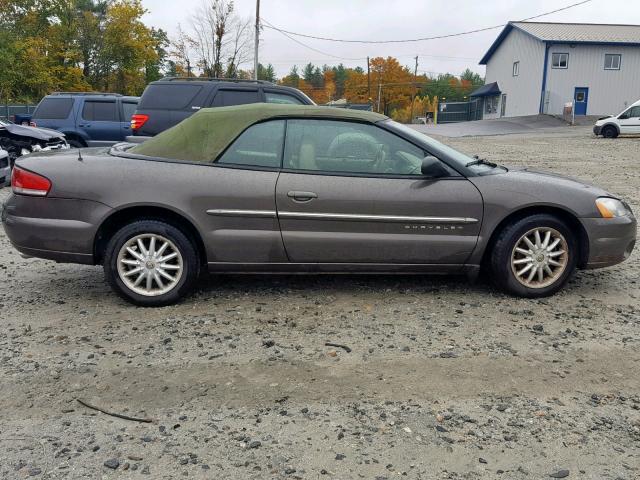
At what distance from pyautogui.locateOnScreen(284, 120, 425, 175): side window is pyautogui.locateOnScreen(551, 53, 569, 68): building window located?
138 ft

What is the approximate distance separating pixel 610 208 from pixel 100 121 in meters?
13.2

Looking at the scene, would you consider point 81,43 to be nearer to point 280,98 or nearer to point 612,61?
point 612,61

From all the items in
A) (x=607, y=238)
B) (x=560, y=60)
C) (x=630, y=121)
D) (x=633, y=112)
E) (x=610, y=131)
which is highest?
(x=560, y=60)

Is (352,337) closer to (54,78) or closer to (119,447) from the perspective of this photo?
(119,447)

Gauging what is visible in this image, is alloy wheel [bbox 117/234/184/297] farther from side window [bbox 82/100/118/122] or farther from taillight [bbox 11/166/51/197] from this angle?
side window [bbox 82/100/118/122]

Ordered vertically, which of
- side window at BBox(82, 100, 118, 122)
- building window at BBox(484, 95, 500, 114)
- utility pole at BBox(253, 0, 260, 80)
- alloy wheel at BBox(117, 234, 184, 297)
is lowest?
alloy wheel at BBox(117, 234, 184, 297)

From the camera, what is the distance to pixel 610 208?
491 cm

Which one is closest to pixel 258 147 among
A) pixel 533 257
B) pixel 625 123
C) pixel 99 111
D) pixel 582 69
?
pixel 533 257

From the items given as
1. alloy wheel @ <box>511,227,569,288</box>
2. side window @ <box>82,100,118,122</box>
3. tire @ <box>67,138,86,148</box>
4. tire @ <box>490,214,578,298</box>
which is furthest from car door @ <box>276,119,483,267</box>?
tire @ <box>67,138,86,148</box>

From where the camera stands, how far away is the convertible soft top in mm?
4719

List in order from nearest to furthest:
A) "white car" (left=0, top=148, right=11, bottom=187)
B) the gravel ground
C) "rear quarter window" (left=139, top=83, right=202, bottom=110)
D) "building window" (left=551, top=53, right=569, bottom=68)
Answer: the gravel ground → "rear quarter window" (left=139, top=83, right=202, bottom=110) → "white car" (left=0, top=148, right=11, bottom=187) → "building window" (left=551, top=53, right=569, bottom=68)

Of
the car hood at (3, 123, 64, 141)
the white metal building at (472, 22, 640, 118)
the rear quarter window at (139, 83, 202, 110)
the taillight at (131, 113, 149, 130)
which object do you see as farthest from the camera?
the white metal building at (472, 22, 640, 118)

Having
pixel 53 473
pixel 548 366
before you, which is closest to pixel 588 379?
pixel 548 366

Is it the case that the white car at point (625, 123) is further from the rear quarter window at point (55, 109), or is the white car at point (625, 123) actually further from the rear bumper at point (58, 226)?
the rear bumper at point (58, 226)
